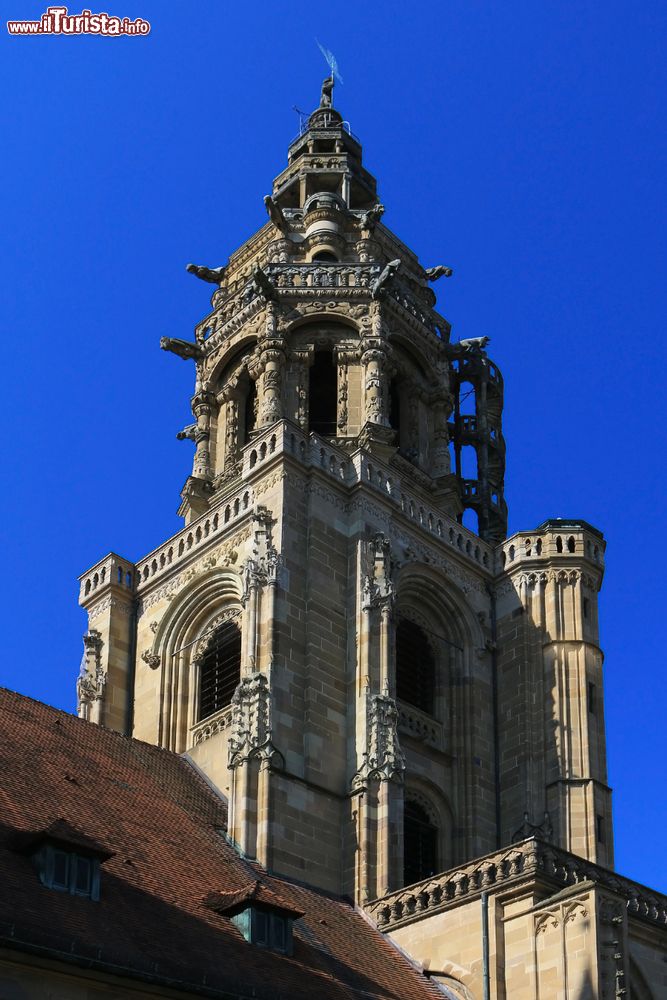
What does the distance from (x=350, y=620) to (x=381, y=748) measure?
3160 mm

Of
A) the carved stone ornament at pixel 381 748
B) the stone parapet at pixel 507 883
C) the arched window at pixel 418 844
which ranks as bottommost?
the stone parapet at pixel 507 883

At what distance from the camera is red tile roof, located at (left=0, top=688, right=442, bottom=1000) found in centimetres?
2414

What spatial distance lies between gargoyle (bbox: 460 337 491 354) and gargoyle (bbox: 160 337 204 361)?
22.8 feet

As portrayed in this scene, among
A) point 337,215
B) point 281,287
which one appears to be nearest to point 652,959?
point 281,287

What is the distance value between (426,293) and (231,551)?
13598 mm

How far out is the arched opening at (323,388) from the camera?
43625 millimetres

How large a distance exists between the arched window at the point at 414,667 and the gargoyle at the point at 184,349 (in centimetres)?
1145

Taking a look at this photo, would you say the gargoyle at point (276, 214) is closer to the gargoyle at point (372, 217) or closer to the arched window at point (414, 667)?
the gargoyle at point (372, 217)

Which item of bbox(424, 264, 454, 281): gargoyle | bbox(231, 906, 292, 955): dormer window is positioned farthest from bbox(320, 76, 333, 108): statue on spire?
bbox(231, 906, 292, 955): dormer window

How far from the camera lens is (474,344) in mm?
47406

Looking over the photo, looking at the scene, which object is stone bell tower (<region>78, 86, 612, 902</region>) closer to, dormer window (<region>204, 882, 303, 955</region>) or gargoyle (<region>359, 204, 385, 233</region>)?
gargoyle (<region>359, 204, 385, 233</region>)

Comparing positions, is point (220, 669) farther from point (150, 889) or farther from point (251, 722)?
point (150, 889)

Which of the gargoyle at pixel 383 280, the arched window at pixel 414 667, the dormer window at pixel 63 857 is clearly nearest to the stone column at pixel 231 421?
the gargoyle at pixel 383 280

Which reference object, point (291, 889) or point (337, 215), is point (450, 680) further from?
point (337, 215)
